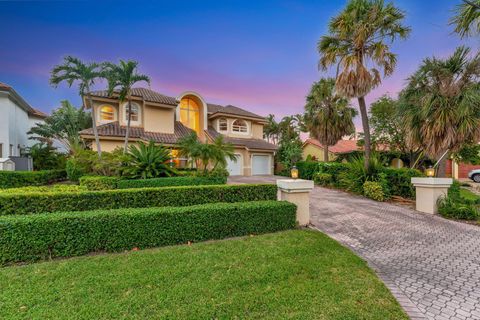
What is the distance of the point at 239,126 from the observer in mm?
20719

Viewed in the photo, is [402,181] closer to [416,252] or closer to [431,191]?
[431,191]

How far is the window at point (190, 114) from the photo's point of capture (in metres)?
19.4

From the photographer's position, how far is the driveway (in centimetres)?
297

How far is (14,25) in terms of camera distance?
10.8m

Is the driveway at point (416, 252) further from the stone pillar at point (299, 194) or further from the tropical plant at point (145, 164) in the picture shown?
the tropical plant at point (145, 164)

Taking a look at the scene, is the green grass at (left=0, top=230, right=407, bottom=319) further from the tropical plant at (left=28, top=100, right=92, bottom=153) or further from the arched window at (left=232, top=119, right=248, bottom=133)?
the tropical plant at (left=28, top=100, right=92, bottom=153)

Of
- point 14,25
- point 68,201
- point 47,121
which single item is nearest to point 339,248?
point 68,201

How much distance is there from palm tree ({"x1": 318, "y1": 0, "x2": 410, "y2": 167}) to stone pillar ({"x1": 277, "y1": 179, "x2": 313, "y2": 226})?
697 centimetres

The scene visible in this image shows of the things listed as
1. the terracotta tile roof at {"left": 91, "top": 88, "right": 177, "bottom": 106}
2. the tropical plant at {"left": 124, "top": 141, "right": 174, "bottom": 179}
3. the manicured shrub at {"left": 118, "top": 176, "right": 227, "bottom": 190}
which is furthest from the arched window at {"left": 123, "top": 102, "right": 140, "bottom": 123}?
the manicured shrub at {"left": 118, "top": 176, "right": 227, "bottom": 190}

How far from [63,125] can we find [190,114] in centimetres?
1589

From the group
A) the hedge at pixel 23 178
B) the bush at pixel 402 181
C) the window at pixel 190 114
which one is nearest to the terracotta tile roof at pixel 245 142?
the window at pixel 190 114

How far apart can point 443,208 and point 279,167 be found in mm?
15433

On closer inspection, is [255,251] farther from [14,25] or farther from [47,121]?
[47,121]

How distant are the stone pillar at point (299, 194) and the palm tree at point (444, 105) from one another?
727 cm
